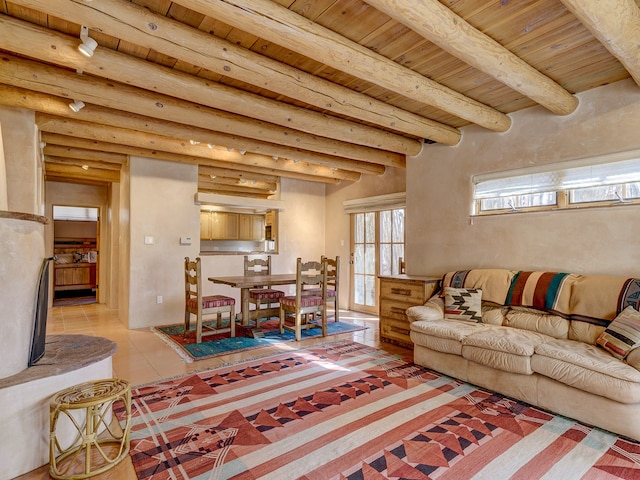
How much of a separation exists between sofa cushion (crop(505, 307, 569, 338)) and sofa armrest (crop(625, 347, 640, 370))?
60cm

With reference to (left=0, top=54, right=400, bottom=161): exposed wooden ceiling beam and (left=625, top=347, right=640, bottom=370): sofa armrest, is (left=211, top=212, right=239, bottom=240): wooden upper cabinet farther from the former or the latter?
(left=625, top=347, right=640, bottom=370): sofa armrest

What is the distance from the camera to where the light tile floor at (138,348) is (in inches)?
119

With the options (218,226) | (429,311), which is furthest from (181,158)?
(429,311)

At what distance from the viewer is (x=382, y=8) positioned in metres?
1.87

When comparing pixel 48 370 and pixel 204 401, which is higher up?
pixel 48 370

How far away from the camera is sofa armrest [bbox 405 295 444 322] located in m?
3.44

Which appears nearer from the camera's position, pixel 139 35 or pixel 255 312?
pixel 139 35

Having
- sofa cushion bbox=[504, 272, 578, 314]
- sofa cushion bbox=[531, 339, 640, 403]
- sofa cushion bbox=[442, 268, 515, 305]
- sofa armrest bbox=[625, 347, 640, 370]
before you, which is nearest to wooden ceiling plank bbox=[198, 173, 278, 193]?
sofa cushion bbox=[442, 268, 515, 305]

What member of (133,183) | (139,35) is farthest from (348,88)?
(133,183)

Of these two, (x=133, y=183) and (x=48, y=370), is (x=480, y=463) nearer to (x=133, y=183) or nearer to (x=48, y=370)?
(x=48, y=370)

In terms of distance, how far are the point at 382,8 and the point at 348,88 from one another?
135 centimetres

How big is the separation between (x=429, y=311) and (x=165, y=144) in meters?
3.73

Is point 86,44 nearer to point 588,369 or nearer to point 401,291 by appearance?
point 401,291

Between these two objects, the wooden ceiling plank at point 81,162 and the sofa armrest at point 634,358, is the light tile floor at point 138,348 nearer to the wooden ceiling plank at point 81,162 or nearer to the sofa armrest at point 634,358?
the sofa armrest at point 634,358
